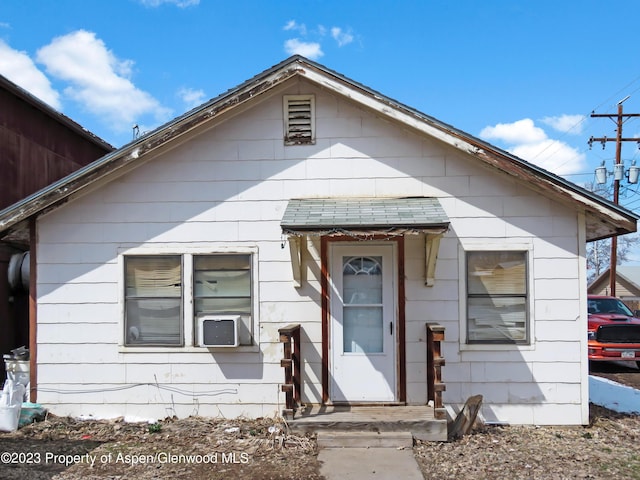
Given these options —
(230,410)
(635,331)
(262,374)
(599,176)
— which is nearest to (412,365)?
(262,374)

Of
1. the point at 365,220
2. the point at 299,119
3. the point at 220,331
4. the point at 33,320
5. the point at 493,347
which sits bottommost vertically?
the point at 493,347

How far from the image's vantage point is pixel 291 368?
5934 millimetres

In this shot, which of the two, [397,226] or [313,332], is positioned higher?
[397,226]

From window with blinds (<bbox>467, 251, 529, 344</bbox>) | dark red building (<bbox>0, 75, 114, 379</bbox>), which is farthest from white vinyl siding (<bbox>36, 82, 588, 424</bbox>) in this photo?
dark red building (<bbox>0, 75, 114, 379</bbox>)

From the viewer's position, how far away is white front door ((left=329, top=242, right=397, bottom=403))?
21.7 feet

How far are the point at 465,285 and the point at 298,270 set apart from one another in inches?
86.8

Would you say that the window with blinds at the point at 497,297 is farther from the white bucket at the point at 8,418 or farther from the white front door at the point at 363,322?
the white bucket at the point at 8,418

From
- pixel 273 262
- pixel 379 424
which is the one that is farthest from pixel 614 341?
pixel 273 262

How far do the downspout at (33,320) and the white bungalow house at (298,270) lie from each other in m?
0.02

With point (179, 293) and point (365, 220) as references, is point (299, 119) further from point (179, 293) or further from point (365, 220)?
point (179, 293)

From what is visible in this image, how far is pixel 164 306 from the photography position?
22.5 ft

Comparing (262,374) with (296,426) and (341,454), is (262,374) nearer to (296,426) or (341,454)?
(296,426)

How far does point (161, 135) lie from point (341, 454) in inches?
175

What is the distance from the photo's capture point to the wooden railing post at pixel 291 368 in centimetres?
589
